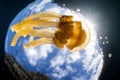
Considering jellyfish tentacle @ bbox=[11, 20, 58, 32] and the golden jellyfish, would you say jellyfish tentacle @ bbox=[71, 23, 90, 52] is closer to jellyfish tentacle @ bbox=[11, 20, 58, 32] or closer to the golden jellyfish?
the golden jellyfish

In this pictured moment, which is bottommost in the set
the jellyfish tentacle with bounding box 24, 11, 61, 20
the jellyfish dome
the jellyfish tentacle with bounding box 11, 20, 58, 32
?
the jellyfish dome

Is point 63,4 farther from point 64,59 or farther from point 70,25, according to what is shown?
point 64,59

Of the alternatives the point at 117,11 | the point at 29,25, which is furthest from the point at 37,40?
the point at 117,11

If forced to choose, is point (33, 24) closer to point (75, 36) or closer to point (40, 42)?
point (40, 42)

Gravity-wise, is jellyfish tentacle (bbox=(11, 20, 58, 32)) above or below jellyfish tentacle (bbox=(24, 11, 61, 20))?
below

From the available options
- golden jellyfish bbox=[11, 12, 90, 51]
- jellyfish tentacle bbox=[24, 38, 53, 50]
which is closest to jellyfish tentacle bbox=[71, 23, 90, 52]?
golden jellyfish bbox=[11, 12, 90, 51]

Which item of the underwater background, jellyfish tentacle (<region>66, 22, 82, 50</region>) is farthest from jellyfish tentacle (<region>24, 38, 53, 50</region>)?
the underwater background

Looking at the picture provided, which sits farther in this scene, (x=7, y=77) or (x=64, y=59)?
(x=7, y=77)
